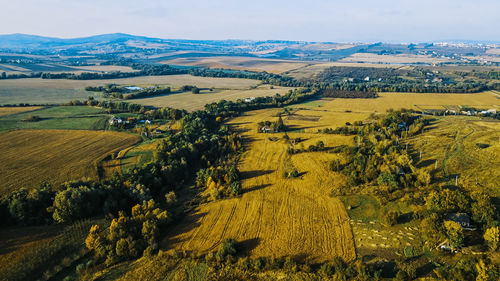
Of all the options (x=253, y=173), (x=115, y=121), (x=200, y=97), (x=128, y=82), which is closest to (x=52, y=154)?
(x=115, y=121)

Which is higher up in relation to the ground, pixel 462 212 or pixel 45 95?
pixel 45 95

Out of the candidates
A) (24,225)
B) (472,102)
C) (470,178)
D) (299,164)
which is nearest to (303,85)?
(472,102)

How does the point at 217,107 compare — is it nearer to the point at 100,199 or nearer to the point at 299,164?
the point at 299,164

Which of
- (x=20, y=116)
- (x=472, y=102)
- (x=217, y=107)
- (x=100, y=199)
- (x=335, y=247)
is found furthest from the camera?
(x=472, y=102)

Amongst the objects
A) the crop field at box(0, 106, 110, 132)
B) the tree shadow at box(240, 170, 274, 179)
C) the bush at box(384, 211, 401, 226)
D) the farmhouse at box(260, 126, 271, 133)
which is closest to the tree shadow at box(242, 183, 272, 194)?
the tree shadow at box(240, 170, 274, 179)

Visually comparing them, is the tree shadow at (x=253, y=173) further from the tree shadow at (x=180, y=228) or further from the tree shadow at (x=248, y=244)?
the tree shadow at (x=248, y=244)

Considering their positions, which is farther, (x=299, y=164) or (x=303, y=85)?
(x=303, y=85)

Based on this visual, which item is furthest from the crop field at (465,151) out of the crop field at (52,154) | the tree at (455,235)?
the crop field at (52,154)

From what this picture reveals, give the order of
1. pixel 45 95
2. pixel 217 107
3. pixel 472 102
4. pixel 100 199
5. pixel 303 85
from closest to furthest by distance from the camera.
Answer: pixel 100 199 → pixel 217 107 → pixel 472 102 → pixel 45 95 → pixel 303 85
